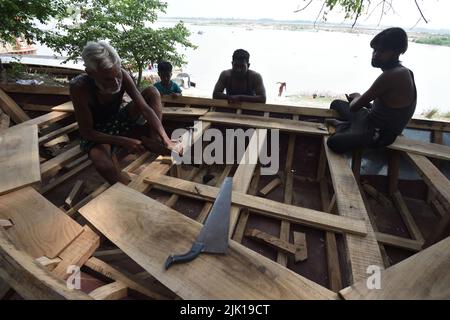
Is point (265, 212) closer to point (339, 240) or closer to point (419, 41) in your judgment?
point (339, 240)

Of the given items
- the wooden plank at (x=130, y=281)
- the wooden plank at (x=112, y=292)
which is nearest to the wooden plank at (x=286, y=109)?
the wooden plank at (x=130, y=281)

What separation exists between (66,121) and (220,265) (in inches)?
153

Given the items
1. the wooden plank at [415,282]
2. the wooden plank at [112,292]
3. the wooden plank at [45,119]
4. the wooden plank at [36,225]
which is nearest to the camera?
the wooden plank at [415,282]

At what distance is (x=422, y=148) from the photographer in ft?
9.37

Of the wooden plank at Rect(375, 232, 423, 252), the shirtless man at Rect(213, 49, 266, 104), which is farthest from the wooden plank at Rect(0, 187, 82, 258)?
the shirtless man at Rect(213, 49, 266, 104)

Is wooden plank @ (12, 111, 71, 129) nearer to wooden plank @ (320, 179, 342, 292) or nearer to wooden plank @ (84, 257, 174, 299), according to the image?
wooden plank @ (84, 257, 174, 299)

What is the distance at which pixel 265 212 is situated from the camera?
2000 mm

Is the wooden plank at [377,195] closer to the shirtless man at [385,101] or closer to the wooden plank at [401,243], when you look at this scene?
the shirtless man at [385,101]

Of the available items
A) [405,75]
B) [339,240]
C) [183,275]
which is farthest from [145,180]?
[405,75]

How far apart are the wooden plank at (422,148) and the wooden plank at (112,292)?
9.67ft

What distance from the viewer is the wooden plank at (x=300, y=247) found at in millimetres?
1975

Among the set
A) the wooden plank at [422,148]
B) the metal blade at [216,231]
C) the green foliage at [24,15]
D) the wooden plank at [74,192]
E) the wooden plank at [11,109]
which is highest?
the green foliage at [24,15]

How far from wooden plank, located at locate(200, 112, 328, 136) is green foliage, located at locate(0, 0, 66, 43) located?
4.54 metres

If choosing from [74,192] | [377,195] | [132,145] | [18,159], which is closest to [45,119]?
[74,192]
